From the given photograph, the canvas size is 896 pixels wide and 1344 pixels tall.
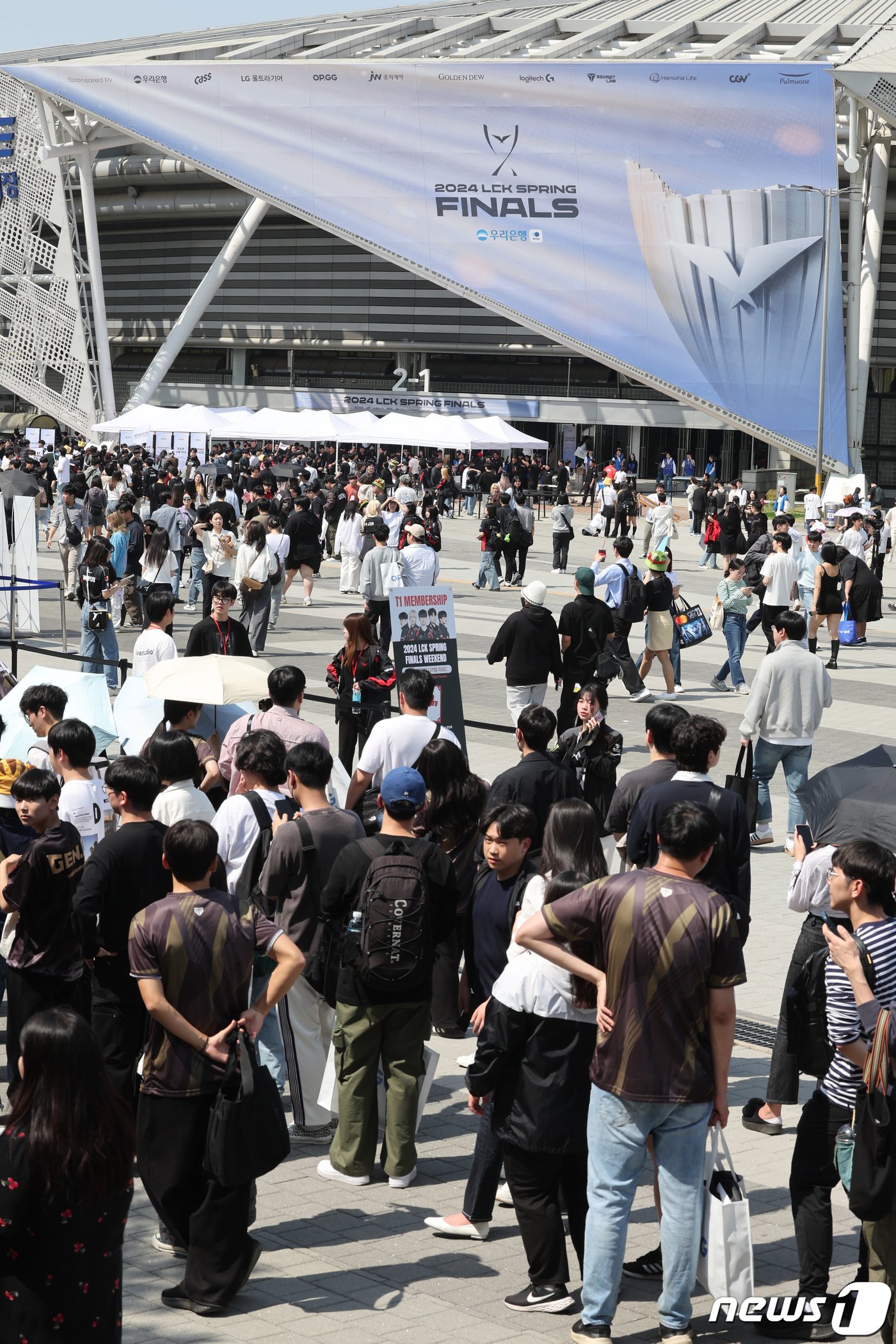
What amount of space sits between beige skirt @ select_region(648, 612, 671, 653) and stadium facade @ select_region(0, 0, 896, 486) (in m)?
27.6

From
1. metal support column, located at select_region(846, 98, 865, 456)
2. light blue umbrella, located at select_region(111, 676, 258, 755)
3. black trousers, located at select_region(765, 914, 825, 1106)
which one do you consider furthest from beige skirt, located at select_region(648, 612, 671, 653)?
metal support column, located at select_region(846, 98, 865, 456)

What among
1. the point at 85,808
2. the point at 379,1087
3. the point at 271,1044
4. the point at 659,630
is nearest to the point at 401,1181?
the point at 379,1087

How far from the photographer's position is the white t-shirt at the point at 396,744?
322 inches

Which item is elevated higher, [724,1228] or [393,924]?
[393,924]

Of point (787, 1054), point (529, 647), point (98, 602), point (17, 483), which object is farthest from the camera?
point (17, 483)

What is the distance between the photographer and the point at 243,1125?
16.3 feet

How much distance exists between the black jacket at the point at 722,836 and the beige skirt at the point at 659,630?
10.4 metres

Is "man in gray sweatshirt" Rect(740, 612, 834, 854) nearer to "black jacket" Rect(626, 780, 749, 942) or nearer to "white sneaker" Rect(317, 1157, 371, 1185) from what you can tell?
"black jacket" Rect(626, 780, 749, 942)

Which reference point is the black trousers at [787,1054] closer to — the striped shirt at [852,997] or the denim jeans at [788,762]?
the striped shirt at [852,997]

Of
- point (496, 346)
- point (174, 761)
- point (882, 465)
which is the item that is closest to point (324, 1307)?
point (174, 761)

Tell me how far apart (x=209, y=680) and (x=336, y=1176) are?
2.92m

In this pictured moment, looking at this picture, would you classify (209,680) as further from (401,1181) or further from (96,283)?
(96,283)

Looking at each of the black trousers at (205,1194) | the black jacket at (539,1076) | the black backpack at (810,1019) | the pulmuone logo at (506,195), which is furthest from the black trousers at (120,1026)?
the pulmuone logo at (506,195)

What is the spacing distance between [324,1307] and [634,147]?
46746 mm
